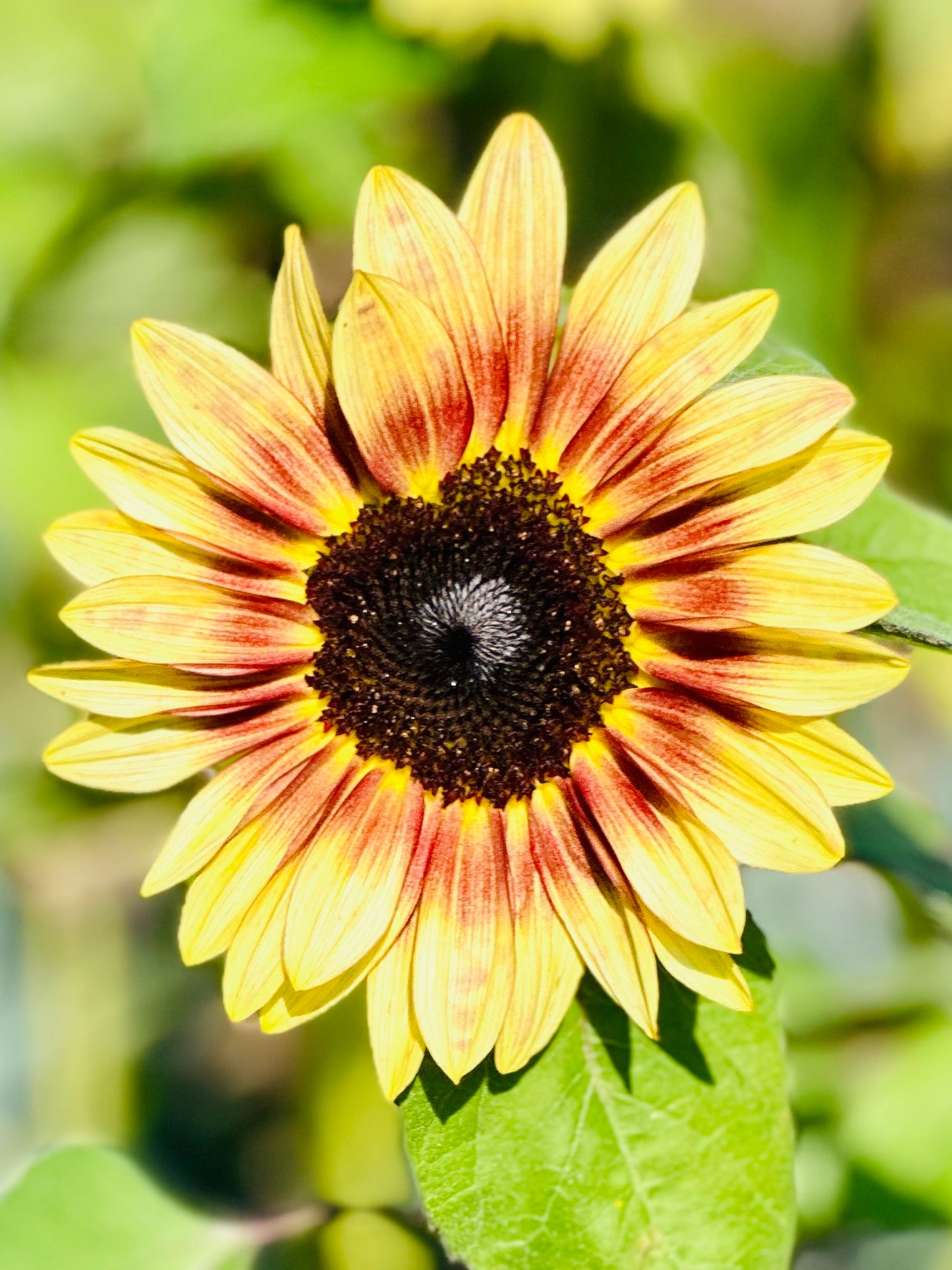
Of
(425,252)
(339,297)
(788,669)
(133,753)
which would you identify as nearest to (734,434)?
(788,669)

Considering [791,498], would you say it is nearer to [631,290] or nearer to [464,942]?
[631,290]

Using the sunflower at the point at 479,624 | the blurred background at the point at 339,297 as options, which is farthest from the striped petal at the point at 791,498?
the blurred background at the point at 339,297

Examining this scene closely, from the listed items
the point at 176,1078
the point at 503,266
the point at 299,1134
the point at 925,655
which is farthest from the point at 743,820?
the point at 176,1078

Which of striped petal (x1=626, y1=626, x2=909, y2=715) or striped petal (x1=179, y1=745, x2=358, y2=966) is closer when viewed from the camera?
striped petal (x1=626, y1=626, x2=909, y2=715)

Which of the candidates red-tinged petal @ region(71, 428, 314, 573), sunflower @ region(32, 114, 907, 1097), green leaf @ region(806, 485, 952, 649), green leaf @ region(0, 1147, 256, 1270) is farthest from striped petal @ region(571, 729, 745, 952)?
green leaf @ region(0, 1147, 256, 1270)

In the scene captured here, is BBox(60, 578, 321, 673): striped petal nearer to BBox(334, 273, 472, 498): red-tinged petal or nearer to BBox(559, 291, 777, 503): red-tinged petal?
BBox(334, 273, 472, 498): red-tinged petal

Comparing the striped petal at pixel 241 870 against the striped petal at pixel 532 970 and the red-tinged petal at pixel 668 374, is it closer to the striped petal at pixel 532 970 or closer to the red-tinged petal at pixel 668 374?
the striped petal at pixel 532 970

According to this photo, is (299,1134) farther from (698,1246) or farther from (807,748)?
(807,748)
